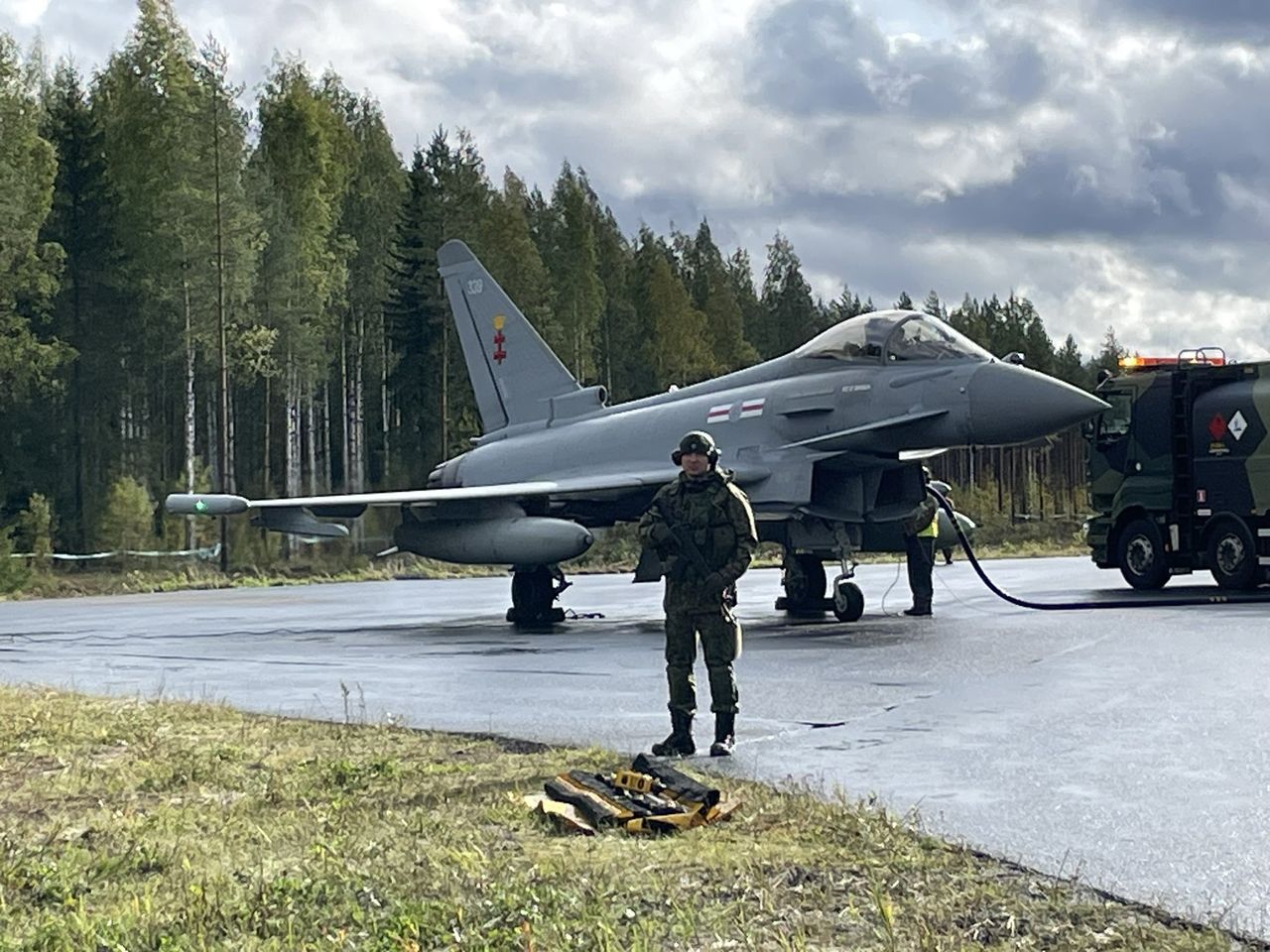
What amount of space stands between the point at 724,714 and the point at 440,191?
41644mm

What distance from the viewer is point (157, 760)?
7.91 meters

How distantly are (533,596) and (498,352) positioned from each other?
195 inches

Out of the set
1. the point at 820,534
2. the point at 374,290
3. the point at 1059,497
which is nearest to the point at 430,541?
the point at 820,534

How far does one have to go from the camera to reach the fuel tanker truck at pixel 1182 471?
17.9m

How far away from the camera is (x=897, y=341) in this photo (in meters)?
16.1

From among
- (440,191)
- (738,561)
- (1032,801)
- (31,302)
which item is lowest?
(1032,801)

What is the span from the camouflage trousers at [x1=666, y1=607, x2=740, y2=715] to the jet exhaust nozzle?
8.15 m

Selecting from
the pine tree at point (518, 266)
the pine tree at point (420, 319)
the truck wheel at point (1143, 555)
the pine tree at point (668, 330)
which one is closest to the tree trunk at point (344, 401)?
the pine tree at point (420, 319)

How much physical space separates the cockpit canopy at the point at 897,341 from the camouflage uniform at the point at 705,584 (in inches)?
309

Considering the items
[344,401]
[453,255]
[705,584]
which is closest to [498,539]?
[453,255]

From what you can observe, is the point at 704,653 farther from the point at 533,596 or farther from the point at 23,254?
the point at 23,254

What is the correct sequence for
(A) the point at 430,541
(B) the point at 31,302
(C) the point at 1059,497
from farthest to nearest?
(C) the point at 1059,497, (B) the point at 31,302, (A) the point at 430,541

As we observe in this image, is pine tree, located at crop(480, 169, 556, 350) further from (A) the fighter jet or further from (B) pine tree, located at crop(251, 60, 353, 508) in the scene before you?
(A) the fighter jet

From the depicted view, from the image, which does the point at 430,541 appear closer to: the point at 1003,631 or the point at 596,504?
the point at 596,504
